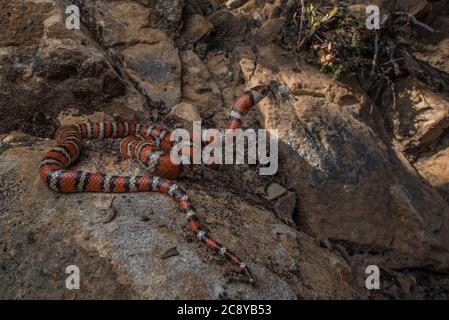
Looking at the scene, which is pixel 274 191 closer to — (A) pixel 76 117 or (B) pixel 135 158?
(B) pixel 135 158

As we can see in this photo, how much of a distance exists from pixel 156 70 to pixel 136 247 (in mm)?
3795

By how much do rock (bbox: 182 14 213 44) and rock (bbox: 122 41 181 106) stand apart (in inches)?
22.9

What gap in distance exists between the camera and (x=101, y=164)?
5266mm

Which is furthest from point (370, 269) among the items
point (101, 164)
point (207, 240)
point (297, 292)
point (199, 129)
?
point (101, 164)

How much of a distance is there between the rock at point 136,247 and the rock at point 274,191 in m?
0.45

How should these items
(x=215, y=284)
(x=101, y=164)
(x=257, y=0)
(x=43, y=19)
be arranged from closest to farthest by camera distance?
1. (x=215, y=284)
2. (x=101, y=164)
3. (x=43, y=19)
4. (x=257, y=0)

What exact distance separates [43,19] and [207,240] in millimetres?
4668

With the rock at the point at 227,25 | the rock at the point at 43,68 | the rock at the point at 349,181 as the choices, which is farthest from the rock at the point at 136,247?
the rock at the point at 227,25

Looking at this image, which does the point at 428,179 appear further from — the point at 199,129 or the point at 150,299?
the point at 150,299

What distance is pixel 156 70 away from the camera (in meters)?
6.63

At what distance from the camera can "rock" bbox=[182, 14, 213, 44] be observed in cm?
713

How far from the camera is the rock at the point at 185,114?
6.25m

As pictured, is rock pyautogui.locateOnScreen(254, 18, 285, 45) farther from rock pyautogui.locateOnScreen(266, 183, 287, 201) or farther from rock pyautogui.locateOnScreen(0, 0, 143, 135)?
rock pyautogui.locateOnScreen(266, 183, 287, 201)

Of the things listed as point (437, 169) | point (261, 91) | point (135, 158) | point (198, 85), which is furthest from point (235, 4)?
point (437, 169)
